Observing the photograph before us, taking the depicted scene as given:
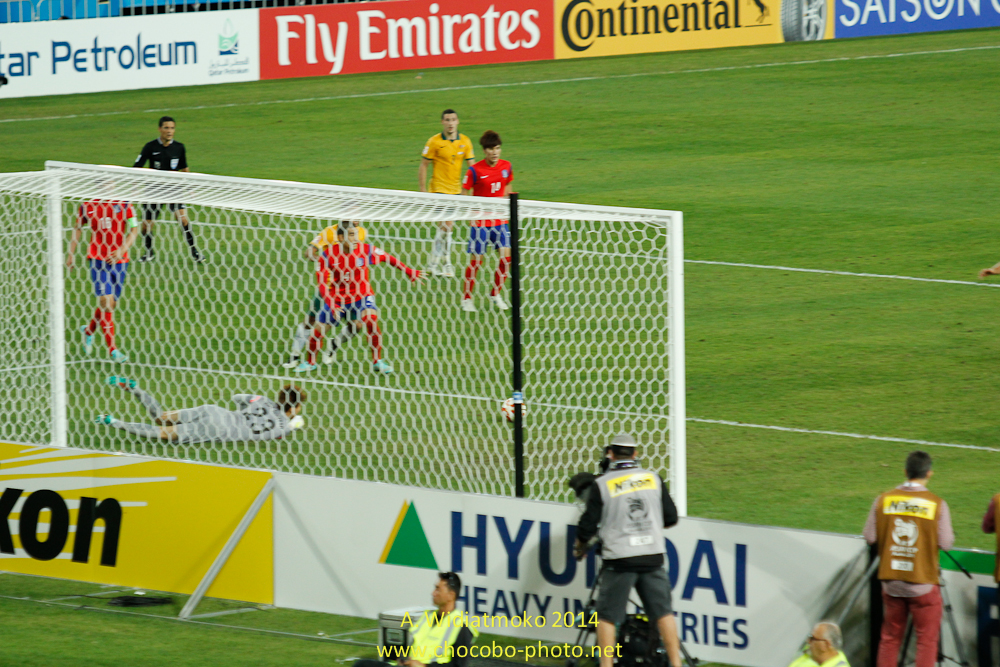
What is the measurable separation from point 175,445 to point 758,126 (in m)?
18.6

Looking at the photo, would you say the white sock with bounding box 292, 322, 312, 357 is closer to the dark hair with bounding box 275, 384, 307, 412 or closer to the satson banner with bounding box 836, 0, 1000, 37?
the dark hair with bounding box 275, 384, 307, 412

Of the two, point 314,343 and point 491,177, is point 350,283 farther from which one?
point 491,177

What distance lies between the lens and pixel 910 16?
40031 mm

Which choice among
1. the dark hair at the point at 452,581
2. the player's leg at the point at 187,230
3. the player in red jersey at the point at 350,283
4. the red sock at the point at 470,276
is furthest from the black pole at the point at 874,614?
the player's leg at the point at 187,230

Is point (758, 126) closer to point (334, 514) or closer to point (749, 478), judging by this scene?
point (749, 478)

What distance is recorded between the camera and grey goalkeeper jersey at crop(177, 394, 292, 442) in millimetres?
11906

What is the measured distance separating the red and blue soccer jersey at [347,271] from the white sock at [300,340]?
327 millimetres

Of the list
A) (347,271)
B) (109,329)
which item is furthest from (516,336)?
(109,329)

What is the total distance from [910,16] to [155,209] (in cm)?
3160

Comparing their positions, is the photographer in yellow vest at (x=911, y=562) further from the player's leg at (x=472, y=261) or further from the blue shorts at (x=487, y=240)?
the blue shorts at (x=487, y=240)

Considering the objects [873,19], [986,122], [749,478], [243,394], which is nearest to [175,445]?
[243,394]

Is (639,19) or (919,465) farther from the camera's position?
(639,19)

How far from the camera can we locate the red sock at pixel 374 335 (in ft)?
38.6

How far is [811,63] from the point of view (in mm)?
35281
